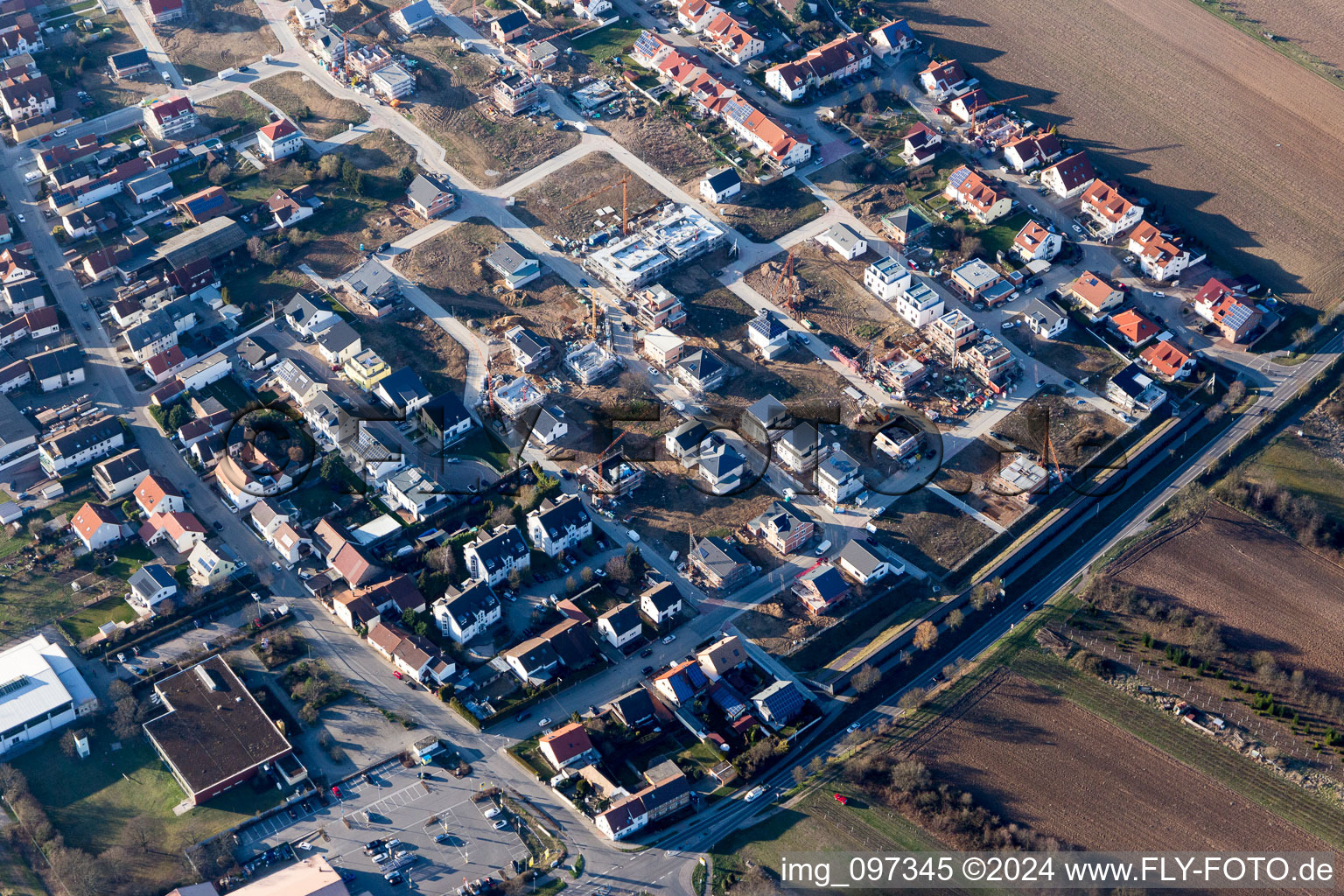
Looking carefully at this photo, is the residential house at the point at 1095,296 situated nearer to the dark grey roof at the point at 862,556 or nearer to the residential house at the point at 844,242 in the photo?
the residential house at the point at 844,242

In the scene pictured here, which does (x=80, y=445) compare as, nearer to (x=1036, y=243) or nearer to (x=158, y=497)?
(x=158, y=497)

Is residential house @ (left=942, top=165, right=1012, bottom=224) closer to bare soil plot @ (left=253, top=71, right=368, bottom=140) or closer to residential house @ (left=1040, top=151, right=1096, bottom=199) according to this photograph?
residential house @ (left=1040, top=151, right=1096, bottom=199)

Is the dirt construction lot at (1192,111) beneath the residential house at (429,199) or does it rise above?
above

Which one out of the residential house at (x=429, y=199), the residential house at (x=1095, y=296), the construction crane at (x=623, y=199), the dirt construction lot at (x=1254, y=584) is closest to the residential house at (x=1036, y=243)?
the residential house at (x=1095, y=296)

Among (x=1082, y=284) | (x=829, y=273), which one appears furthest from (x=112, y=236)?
(x=1082, y=284)

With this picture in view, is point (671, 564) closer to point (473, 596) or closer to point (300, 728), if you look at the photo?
point (473, 596)

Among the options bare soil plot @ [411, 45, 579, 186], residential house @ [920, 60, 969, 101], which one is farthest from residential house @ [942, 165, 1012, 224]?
bare soil plot @ [411, 45, 579, 186]

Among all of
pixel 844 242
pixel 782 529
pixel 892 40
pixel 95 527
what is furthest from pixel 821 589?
pixel 892 40
